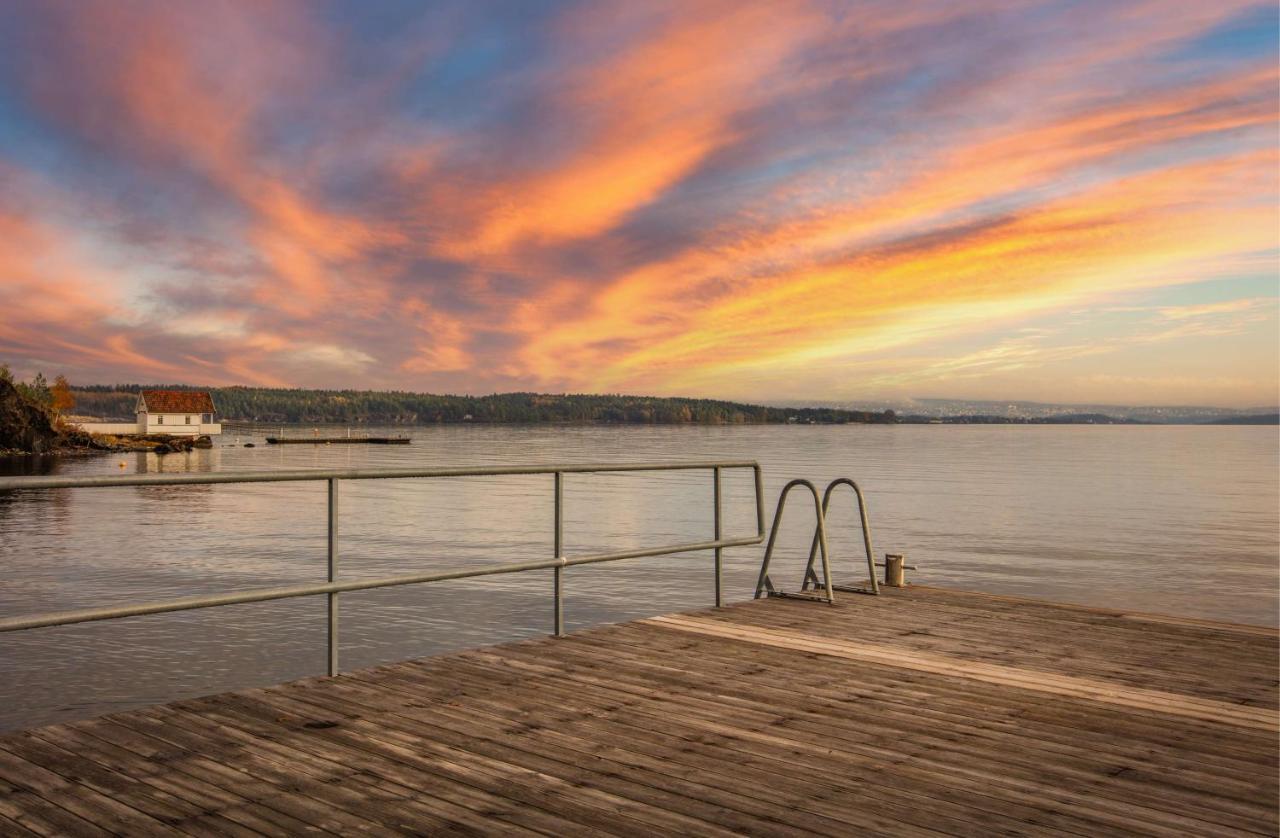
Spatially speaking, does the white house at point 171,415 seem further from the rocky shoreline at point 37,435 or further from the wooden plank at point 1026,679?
the wooden plank at point 1026,679

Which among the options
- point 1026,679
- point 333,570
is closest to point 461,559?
point 333,570

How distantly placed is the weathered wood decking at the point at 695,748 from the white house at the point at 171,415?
148403 millimetres

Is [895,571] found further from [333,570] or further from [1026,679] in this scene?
[333,570]

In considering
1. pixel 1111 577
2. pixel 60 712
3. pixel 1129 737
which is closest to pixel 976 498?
pixel 1111 577

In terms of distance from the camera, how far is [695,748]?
470cm

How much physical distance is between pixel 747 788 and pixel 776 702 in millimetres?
1434

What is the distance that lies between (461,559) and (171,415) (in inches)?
5193

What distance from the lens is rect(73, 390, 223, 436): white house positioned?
462 ft

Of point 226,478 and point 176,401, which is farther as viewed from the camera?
point 176,401

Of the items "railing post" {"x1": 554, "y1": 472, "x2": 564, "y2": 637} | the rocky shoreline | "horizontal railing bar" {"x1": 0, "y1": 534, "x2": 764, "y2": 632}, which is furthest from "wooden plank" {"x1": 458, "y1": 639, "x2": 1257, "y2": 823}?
the rocky shoreline

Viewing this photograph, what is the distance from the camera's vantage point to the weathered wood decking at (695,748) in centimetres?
384

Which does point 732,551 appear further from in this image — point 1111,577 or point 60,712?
point 60,712

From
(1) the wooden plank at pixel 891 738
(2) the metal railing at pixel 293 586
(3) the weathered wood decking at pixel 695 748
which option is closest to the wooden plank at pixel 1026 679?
(3) the weathered wood decking at pixel 695 748

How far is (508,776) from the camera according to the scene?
4.26m
